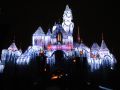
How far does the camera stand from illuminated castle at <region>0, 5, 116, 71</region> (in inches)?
1702

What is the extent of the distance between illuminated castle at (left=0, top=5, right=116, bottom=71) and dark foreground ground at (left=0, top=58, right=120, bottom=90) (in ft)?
5.86

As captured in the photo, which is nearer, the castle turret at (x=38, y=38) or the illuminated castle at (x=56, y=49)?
the illuminated castle at (x=56, y=49)

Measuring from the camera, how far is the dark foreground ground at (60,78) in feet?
80.6

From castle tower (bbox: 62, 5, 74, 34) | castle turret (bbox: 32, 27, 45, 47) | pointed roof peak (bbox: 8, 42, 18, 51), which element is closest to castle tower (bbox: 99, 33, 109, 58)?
castle tower (bbox: 62, 5, 74, 34)

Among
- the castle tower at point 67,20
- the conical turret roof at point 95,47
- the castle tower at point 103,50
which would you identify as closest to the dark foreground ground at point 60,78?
the castle tower at point 103,50

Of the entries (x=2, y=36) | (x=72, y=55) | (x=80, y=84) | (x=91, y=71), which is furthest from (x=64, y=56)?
(x=2, y=36)

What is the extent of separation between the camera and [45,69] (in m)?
36.8

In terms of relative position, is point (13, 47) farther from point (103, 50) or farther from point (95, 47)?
point (103, 50)

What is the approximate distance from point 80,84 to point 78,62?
46.3 feet

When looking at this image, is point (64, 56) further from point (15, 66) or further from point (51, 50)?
point (15, 66)

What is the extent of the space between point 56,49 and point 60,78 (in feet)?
57.2

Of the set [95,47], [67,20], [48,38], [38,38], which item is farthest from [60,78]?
[67,20]

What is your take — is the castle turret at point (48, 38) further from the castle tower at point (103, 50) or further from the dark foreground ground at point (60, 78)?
the castle tower at point (103, 50)

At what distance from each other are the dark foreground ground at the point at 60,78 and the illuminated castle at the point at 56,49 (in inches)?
70.4
